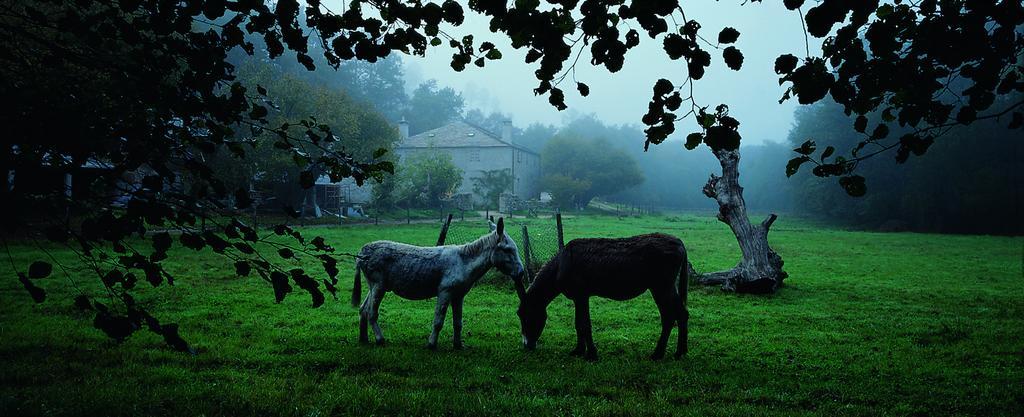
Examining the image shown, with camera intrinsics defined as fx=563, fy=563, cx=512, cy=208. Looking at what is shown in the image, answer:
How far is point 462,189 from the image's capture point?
67.5 m

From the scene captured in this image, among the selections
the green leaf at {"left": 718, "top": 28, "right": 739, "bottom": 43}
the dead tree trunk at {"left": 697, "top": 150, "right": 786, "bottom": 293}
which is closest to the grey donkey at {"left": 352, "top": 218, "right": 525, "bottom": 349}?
the green leaf at {"left": 718, "top": 28, "right": 739, "bottom": 43}

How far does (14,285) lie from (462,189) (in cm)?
5600

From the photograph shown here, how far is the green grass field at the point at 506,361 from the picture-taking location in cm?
583

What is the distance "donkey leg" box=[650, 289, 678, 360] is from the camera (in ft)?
26.2

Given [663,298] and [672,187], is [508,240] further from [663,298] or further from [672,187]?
[672,187]

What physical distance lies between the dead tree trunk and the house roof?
51817mm

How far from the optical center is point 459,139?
6919 cm

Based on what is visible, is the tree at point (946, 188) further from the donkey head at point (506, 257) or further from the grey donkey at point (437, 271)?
the grey donkey at point (437, 271)

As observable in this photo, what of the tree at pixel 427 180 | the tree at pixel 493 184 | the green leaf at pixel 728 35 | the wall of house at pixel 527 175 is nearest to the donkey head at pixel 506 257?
the green leaf at pixel 728 35

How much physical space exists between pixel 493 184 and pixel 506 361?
192ft

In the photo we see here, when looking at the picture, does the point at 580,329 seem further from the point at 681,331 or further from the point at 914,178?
the point at 914,178

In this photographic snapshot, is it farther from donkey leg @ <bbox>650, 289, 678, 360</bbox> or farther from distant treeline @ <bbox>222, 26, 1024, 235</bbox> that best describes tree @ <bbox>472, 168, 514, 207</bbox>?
donkey leg @ <bbox>650, 289, 678, 360</bbox>

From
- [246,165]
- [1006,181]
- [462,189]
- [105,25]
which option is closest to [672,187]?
[462,189]

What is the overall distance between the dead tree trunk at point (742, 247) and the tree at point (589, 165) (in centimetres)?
5740
